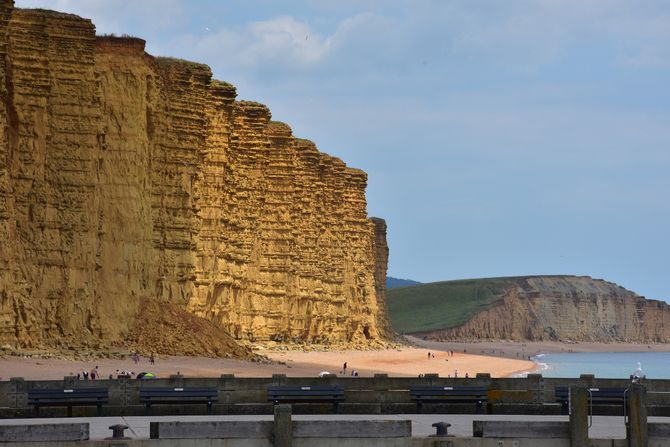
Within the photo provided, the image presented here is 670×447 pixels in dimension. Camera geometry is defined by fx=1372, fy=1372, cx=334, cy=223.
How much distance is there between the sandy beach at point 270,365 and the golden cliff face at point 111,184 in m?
2.94

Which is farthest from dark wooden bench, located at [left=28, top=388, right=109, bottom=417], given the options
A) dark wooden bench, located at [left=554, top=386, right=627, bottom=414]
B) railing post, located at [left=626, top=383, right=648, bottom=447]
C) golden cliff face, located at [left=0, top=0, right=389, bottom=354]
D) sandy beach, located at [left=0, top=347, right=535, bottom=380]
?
golden cliff face, located at [left=0, top=0, right=389, bottom=354]

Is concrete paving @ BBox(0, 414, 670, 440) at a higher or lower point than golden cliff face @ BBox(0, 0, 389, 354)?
lower

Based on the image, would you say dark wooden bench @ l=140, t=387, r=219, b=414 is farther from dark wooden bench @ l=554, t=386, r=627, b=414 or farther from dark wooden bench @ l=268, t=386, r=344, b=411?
dark wooden bench @ l=554, t=386, r=627, b=414

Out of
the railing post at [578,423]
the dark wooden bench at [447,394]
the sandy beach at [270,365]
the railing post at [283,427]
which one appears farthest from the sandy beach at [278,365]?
the railing post at [578,423]

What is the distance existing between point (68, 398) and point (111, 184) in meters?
34.7

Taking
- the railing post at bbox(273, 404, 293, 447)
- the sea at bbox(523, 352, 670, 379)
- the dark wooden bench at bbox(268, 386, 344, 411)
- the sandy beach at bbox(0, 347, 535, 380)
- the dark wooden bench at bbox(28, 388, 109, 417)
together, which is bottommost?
the railing post at bbox(273, 404, 293, 447)

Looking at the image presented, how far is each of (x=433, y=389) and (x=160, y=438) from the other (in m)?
6.30

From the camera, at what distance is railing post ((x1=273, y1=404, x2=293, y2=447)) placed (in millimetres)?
19328

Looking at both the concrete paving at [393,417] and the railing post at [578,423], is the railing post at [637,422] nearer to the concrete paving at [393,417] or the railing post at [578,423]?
the railing post at [578,423]

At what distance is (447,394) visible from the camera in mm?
24000

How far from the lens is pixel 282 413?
19.3m

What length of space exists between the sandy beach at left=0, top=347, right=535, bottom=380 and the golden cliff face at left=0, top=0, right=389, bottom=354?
294 cm

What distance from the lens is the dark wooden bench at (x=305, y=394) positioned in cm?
2367

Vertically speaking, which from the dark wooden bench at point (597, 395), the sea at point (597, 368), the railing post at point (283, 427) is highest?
the sea at point (597, 368)
